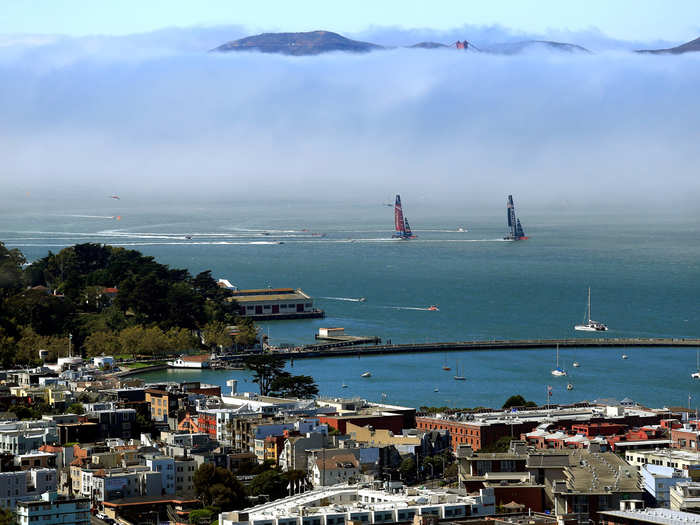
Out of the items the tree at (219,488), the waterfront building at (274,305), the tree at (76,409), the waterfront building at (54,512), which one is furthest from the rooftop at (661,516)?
the waterfront building at (274,305)

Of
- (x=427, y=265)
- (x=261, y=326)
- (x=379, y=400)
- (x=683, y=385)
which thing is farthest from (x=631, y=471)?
(x=427, y=265)

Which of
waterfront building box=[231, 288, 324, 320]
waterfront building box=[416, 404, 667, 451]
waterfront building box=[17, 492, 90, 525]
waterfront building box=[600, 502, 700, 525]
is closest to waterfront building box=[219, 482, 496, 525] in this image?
waterfront building box=[17, 492, 90, 525]

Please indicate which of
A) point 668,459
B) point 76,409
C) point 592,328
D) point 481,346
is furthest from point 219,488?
point 592,328

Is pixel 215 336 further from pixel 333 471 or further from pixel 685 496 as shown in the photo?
pixel 685 496

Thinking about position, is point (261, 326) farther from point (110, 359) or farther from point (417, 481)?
point (417, 481)

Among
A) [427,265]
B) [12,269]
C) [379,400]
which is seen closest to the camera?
[379,400]

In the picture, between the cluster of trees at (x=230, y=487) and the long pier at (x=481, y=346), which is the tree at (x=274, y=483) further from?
the long pier at (x=481, y=346)

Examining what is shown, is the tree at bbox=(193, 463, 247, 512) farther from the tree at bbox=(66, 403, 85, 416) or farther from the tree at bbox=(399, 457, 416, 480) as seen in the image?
the tree at bbox=(66, 403, 85, 416)
